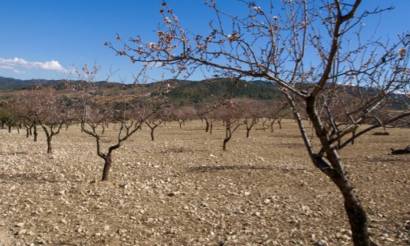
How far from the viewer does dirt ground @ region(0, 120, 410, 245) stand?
788 centimetres

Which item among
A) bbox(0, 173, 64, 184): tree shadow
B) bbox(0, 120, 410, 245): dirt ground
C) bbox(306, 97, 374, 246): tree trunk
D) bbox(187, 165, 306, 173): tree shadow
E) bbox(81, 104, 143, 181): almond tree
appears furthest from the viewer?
bbox(187, 165, 306, 173): tree shadow

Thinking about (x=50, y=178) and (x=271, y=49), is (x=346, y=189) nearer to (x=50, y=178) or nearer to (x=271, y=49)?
(x=271, y=49)

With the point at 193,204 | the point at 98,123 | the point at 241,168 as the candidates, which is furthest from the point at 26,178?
the point at 98,123

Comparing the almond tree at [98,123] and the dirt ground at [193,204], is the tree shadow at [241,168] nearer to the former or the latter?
the dirt ground at [193,204]

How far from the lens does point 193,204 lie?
34.6ft

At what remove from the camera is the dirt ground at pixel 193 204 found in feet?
25.8

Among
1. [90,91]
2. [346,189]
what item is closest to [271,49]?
[346,189]

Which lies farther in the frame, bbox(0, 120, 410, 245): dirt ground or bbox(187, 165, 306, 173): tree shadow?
bbox(187, 165, 306, 173): tree shadow

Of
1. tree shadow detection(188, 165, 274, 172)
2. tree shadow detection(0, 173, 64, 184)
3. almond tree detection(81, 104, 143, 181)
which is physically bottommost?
tree shadow detection(0, 173, 64, 184)

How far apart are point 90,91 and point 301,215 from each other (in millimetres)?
10775

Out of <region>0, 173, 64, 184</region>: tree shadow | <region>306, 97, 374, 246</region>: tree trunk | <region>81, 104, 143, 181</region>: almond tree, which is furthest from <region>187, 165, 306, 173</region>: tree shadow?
<region>306, 97, 374, 246</region>: tree trunk

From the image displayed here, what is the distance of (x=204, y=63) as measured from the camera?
182 inches

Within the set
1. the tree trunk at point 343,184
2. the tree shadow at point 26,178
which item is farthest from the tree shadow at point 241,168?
the tree trunk at point 343,184

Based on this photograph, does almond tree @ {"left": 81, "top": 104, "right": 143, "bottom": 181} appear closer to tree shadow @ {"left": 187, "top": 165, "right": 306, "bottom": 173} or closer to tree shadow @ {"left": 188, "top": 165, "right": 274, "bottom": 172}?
tree shadow @ {"left": 188, "top": 165, "right": 274, "bottom": 172}
